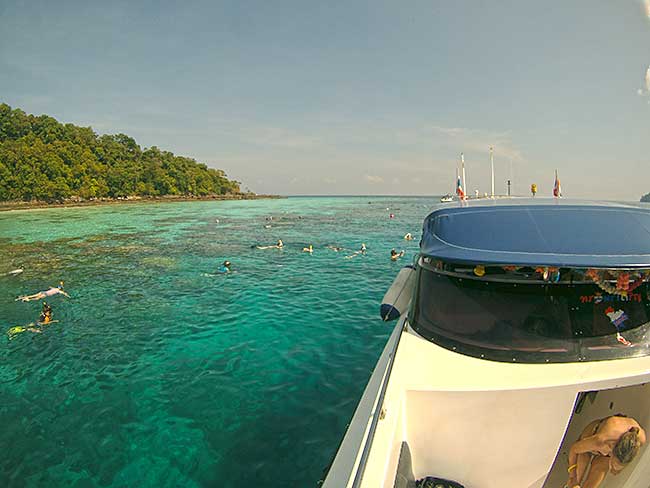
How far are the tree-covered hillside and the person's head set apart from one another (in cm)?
9748

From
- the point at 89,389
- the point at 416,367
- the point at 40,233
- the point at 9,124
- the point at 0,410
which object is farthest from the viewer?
the point at 9,124

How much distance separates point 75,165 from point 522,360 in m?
110

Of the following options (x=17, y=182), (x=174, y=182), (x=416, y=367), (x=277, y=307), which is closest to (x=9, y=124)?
(x=17, y=182)

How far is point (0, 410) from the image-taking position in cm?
660

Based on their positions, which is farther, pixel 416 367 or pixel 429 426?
pixel 416 367

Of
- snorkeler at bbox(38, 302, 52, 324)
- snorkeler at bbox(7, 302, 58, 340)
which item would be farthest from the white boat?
snorkeler at bbox(38, 302, 52, 324)

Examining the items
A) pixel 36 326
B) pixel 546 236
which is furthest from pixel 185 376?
pixel 546 236

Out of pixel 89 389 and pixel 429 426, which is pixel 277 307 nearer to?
pixel 89 389

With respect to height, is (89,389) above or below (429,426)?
below

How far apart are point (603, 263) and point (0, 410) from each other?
33.2ft

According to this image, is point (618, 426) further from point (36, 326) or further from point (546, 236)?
point (36, 326)

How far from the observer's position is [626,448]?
3.00m

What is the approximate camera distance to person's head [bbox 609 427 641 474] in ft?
9.84

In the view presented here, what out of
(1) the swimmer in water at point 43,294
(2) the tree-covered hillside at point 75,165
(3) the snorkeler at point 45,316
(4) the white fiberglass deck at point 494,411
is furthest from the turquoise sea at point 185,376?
(2) the tree-covered hillside at point 75,165
